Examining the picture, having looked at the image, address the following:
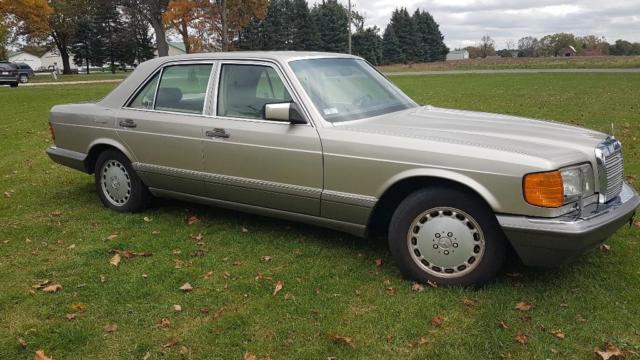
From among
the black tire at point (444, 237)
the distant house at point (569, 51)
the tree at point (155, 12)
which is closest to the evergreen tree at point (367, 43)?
the distant house at point (569, 51)

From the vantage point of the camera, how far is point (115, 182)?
597 centimetres

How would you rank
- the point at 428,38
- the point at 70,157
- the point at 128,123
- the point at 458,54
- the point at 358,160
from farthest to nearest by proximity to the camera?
the point at 458,54 < the point at 428,38 < the point at 70,157 < the point at 128,123 < the point at 358,160

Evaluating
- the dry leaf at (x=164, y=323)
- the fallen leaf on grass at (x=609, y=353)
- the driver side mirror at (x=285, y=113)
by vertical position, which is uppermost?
the driver side mirror at (x=285, y=113)

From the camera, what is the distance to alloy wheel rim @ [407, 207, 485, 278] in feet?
12.6

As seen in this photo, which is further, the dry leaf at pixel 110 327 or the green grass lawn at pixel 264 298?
the dry leaf at pixel 110 327

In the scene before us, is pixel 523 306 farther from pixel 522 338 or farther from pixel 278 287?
pixel 278 287

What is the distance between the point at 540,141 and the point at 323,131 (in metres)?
1.55

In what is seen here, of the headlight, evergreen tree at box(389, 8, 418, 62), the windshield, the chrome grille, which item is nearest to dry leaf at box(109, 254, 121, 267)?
the windshield

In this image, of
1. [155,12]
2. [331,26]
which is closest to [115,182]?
[155,12]

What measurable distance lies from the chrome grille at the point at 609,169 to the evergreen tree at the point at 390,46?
75275 millimetres

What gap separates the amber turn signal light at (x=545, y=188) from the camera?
3463mm

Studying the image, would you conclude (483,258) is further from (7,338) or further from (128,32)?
(128,32)

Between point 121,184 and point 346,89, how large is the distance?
2.70m

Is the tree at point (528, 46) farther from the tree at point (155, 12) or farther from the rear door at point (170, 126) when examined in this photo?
the rear door at point (170, 126)
